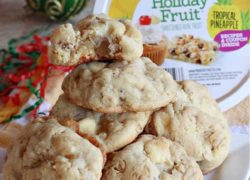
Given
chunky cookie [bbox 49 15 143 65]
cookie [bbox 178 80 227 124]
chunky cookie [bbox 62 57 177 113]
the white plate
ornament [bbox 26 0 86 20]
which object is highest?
chunky cookie [bbox 49 15 143 65]

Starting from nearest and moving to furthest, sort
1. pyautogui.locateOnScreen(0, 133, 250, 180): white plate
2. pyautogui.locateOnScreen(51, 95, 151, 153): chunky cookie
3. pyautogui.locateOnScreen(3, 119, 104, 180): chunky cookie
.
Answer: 1. pyautogui.locateOnScreen(3, 119, 104, 180): chunky cookie
2. pyautogui.locateOnScreen(51, 95, 151, 153): chunky cookie
3. pyautogui.locateOnScreen(0, 133, 250, 180): white plate

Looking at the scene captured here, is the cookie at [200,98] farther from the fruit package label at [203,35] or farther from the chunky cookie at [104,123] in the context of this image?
the fruit package label at [203,35]

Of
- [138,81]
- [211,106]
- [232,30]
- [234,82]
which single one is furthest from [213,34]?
[138,81]

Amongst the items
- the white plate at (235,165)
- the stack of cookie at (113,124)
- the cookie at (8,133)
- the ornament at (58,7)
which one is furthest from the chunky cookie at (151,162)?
the ornament at (58,7)

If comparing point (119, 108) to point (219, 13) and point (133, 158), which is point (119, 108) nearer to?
point (133, 158)

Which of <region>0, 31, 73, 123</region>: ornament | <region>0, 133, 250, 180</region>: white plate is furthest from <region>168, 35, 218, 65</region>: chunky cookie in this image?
<region>0, 133, 250, 180</region>: white plate

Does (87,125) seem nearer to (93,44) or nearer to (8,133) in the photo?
(93,44)

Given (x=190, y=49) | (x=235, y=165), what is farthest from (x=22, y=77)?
(x=235, y=165)

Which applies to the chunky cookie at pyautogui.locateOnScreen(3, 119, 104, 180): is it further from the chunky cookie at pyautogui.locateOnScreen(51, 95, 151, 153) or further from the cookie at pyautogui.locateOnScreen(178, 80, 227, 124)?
the cookie at pyautogui.locateOnScreen(178, 80, 227, 124)
